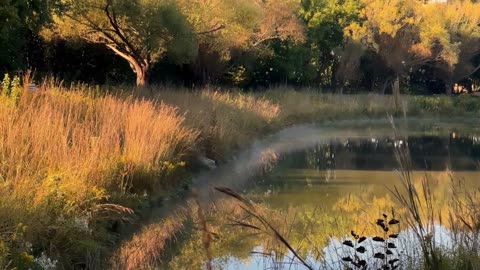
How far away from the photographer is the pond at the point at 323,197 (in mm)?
4402

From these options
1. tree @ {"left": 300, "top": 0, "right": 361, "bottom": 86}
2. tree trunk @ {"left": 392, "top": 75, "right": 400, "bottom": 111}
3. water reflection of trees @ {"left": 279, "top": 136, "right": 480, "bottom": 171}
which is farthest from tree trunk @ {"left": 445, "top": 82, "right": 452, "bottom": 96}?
tree trunk @ {"left": 392, "top": 75, "right": 400, "bottom": 111}

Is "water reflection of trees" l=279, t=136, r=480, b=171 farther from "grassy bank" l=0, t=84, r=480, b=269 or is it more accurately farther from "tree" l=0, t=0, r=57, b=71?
"tree" l=0, t=0, r=57, b=71

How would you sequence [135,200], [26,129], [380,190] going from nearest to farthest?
[26,129] < [135,200] < [380,190]

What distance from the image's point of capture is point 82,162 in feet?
21.6

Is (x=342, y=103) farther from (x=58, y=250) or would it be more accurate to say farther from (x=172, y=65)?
(x=58, y=250)

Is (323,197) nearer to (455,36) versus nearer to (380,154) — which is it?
(380,154)

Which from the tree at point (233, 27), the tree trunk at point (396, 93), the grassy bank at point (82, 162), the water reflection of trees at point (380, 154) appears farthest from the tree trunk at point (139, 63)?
the tree trunk at point (396, 93)

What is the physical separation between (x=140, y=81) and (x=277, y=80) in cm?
1683

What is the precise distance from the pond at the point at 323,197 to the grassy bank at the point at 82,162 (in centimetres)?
73

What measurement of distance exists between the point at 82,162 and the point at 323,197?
4262 mm

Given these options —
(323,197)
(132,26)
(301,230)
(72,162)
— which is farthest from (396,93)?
(132,26)

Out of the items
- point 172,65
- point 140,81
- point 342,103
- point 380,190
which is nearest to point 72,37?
point 140,81

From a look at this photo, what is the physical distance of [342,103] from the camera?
30.9m

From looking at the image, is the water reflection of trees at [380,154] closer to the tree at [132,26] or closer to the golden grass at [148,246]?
the tree at [132,26]
